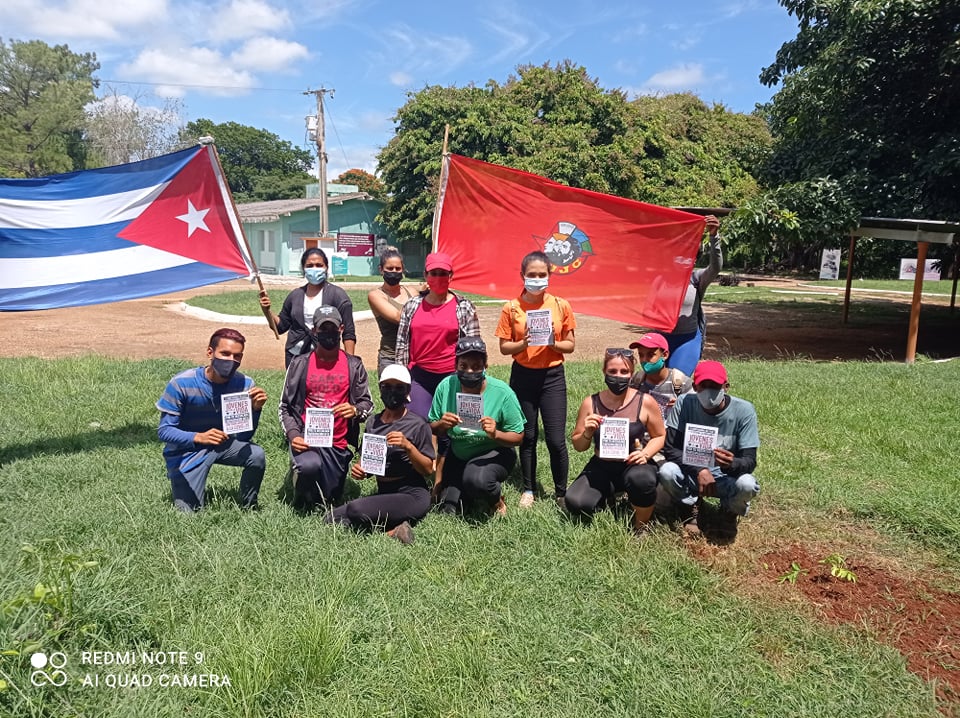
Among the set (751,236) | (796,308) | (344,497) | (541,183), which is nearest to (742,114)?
(796,308)

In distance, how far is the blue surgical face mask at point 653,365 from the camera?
5.16 m

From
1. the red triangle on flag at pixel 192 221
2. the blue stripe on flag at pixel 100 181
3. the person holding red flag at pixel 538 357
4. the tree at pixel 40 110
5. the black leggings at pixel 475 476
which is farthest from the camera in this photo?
the tree at pixel 40 110

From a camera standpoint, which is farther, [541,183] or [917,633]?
[541,183]

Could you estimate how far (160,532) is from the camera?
449 centimetres

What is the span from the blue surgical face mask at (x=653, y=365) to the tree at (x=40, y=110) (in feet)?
168

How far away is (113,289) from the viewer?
19.9ft

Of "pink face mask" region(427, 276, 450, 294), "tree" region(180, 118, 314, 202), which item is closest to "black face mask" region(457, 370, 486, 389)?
"pink face mask" region(427, 276, 450, 294)

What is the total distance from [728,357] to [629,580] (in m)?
9.34

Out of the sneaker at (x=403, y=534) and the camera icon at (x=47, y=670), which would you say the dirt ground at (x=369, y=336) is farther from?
the camera icon at (x=47, y=670)

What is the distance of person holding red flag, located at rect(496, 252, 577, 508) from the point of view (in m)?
5.11

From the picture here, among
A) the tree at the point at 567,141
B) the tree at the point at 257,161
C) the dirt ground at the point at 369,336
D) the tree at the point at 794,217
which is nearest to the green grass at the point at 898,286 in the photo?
the tree at the point at 567,141

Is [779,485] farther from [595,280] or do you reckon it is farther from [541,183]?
[541,183]

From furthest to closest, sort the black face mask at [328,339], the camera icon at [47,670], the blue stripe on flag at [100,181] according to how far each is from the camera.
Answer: the blue stripe on flag at [100,181] → the black face mask at [328,339] → the camera icon at [47,670]

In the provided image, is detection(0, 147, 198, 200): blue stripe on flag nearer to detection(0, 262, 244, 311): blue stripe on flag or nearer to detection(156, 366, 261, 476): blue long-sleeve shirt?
detection(0, 262, 244, 311): blue stripe on flag
